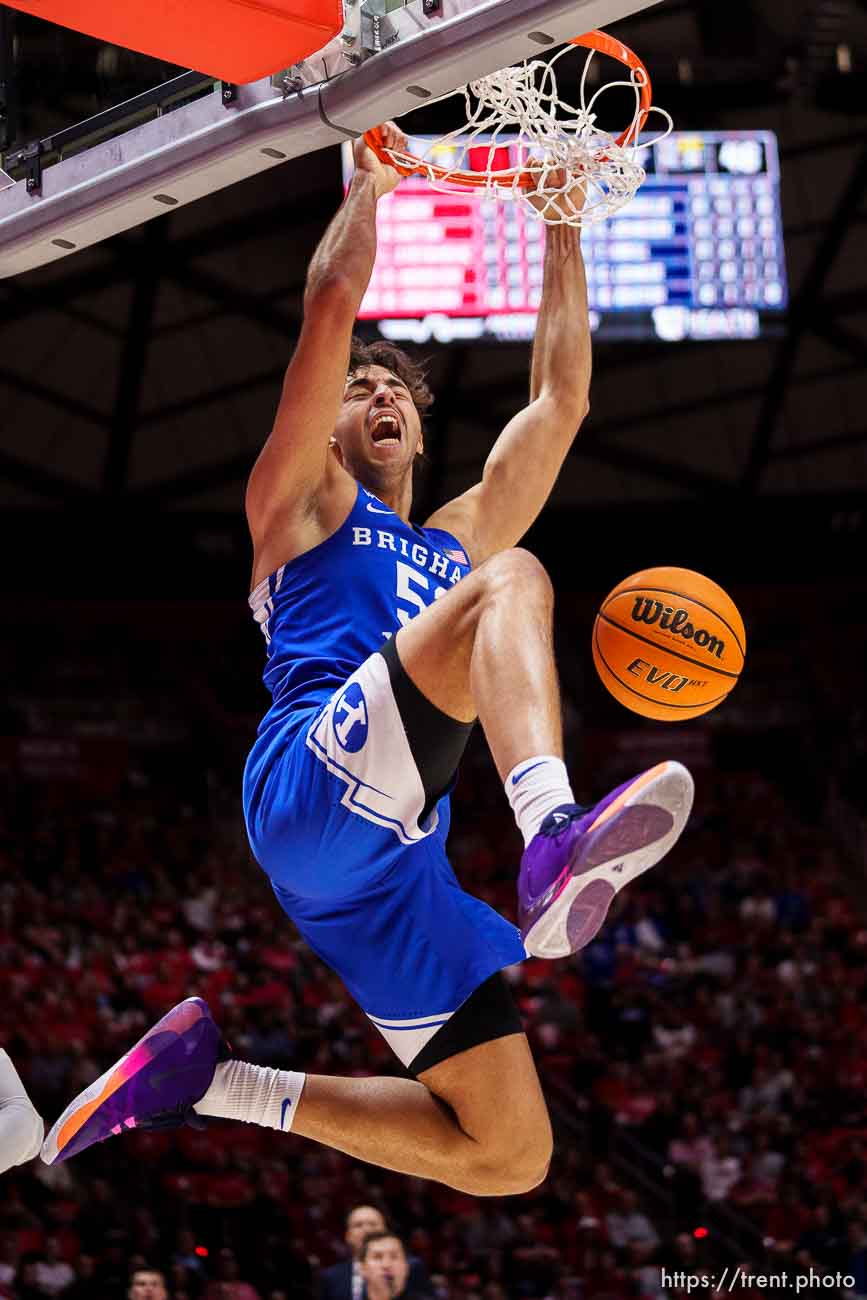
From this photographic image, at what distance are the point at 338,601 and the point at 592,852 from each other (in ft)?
5.04

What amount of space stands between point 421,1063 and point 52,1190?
745cm

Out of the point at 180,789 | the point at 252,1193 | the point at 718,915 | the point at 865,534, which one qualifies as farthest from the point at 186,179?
the point at 865,534

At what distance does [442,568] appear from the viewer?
4.71 m

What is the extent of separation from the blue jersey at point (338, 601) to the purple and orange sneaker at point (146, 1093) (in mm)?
1085

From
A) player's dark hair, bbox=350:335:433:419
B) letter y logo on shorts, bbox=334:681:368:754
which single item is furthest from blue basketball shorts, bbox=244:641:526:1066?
player's dark hair, bbox=350:335:433:419

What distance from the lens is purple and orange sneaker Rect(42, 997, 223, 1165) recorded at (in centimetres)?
471

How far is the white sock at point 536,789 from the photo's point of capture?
11.0ft

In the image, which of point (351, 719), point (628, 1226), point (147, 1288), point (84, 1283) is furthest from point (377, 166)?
point (628, 1226)

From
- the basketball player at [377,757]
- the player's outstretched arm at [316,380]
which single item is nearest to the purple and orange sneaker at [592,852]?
the basketball player at [377,757]

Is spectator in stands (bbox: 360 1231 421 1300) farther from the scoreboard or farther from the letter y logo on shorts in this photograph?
the scoreboard

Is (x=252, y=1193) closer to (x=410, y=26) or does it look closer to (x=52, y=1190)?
(x=52, y=1190)

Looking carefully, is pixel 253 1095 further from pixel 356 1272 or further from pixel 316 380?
pixel 356 1272

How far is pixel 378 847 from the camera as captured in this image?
4023 millimetres

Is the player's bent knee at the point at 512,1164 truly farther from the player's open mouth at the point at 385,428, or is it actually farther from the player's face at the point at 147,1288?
the player's face at the point at 147,1288
